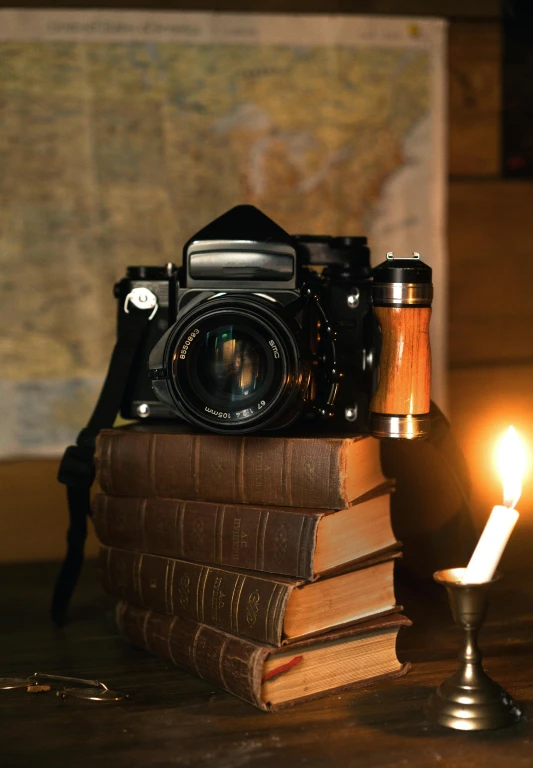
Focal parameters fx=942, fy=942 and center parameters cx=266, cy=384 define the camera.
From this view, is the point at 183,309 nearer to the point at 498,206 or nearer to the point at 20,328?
the point at 20,328

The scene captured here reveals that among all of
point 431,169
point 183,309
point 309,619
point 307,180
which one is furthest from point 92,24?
point 309,619

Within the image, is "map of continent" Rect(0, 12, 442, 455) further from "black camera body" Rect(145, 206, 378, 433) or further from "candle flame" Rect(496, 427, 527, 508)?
"candle flame" Rect(496, 427, 527, 508)

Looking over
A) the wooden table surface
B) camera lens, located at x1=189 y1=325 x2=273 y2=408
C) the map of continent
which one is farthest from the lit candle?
the map of continent

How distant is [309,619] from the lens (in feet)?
3.07

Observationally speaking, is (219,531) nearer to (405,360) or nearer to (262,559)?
(262,559)

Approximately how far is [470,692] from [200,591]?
0.30 metres

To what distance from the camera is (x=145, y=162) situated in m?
1.55

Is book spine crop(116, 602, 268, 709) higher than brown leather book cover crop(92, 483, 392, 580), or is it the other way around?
brown leather book cover crop(92, 483, 392, 580)

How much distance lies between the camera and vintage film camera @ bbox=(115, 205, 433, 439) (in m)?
0.94

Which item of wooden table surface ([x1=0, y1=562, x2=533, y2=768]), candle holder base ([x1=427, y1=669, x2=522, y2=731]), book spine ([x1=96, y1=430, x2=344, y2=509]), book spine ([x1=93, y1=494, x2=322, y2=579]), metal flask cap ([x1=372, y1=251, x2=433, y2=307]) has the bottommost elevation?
wooden table surface ([x1=0, y1=562, x2=533, y2=768])

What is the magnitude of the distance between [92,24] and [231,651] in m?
1.05

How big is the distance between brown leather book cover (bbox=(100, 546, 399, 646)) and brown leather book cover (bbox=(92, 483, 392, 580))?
0.04 ft

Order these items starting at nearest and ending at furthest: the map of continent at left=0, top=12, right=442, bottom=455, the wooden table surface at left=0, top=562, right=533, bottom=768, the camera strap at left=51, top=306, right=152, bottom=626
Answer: the wooden table surface at left=0, top=562, right=533, bottom=768, the camera strap at left=51, top=306, right=152, bottom=626, the map of continent at left=0, top=12, right=442, bottom=455

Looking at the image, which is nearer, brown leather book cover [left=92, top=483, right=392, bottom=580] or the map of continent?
brown leather book cover [left=92, top=483, right=392, bottom=580]
